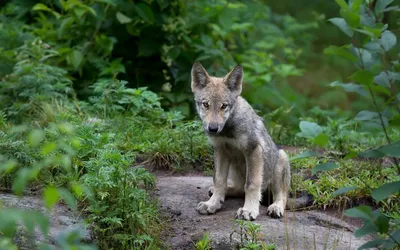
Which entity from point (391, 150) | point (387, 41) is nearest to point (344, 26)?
point (387, 41)

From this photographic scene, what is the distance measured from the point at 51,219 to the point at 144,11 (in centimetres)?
484

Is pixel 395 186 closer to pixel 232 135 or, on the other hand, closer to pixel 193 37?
pixel 232 135

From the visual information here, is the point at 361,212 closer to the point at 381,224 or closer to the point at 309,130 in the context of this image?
the point at 381,224

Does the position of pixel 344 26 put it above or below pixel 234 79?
above

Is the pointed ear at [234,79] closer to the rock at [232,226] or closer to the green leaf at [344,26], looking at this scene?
the rock at [232,226]

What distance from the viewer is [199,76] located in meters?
6.71

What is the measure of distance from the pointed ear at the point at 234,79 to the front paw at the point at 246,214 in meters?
1.24

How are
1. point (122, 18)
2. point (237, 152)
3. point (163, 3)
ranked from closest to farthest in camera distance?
1. point (237, 152)
2. point (122, 18)
3. point (163, 3)

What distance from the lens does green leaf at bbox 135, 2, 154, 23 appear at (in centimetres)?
955

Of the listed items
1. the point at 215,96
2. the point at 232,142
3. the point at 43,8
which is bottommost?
the point at 232,142

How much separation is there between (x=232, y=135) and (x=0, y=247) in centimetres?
376

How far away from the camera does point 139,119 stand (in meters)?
8.05

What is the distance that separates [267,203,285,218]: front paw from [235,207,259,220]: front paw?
0.23 meters

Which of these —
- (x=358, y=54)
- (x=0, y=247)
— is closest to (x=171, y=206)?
(x=358, y=54)
